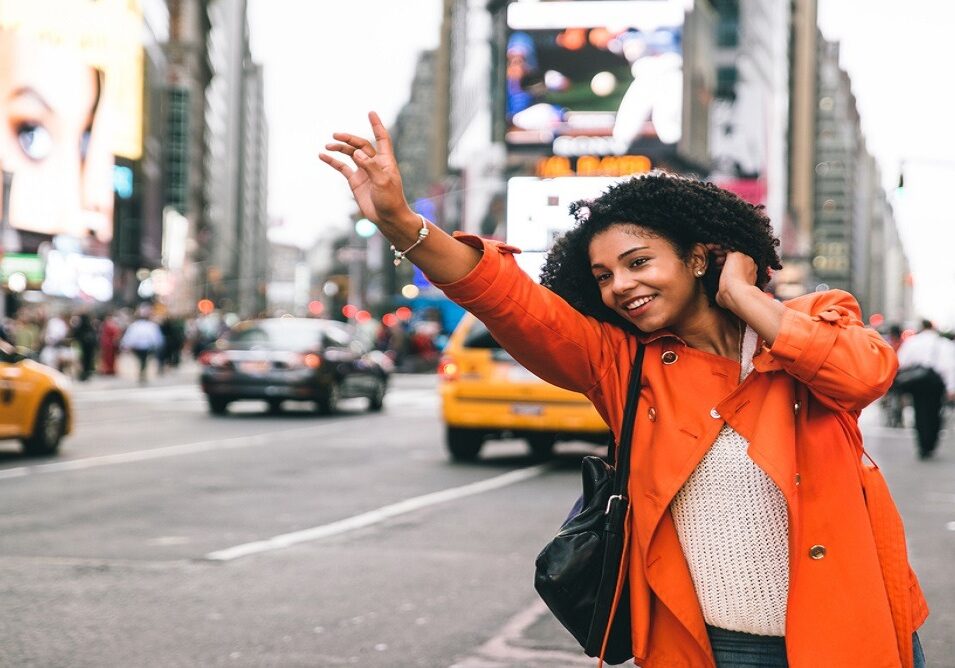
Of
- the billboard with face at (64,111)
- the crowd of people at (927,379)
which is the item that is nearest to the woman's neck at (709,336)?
the crowd of people at (927,379)

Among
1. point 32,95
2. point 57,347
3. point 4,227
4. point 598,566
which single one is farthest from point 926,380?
point 32,95

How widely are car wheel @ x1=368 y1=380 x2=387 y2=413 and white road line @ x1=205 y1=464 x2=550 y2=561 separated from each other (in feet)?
31.6

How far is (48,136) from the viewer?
6131 centimetres

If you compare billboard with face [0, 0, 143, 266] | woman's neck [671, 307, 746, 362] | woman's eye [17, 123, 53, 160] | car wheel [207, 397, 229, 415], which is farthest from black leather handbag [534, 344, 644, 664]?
woman's eye [17, 123, 53, 160]

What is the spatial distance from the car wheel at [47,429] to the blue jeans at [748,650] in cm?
1216

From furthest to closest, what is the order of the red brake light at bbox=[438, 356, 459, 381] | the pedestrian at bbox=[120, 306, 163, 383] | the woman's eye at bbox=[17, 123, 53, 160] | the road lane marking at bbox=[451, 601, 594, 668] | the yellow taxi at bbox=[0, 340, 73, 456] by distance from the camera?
the woman's eye at bbox=[17, 123, 53, 160] → the pedestrian at bbox=[120, 306, 163, 383] → the red brake light at bbox=[438, 356, 459, 381] → the yellow taxi at bbox=[0, 340, 73, 456] → the road lane marking at bbox=[451, 601, 594, 668]

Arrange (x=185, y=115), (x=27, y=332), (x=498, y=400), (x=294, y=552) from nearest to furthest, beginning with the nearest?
1. (x=294, y=552)
2. (x=498, y=400)
3. (x=27, y=332)
4. (x=185, y=115)

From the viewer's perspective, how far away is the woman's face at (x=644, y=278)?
284 cm

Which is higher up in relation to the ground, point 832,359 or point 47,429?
point 832,359

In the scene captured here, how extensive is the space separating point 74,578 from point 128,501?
323 cm

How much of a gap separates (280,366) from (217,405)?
54.4 inches

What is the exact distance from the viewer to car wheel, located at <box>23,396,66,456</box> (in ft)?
45.9

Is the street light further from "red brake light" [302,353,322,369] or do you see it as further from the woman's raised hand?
the woman's raised hand

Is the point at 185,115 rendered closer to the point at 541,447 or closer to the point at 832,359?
the point at 541,447
